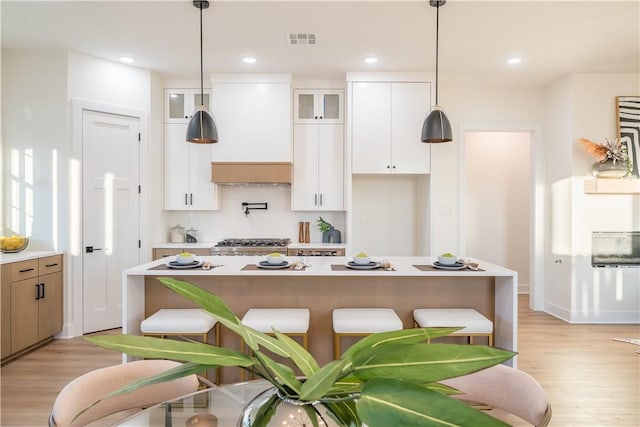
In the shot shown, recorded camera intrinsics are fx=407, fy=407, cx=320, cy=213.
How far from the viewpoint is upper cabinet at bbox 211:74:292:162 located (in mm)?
4641

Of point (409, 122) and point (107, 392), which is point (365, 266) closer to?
point (107, 392)

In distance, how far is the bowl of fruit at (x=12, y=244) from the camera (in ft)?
11.9

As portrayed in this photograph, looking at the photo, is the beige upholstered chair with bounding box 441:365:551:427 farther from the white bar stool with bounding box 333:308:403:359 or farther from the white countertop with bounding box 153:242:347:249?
the white countertop with bounding box 153:242:347:249

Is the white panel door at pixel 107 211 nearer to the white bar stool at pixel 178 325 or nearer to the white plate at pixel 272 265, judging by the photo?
the white bar stool at pixel 178 325

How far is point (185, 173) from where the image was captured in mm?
4840

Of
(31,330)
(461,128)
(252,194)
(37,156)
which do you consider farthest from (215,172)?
(461,128)

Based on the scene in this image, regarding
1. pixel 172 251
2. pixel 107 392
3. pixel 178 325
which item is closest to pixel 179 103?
pixel 172 251

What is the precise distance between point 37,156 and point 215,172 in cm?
170

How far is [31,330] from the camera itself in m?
3.53

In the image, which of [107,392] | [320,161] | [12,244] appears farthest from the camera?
[320,161]

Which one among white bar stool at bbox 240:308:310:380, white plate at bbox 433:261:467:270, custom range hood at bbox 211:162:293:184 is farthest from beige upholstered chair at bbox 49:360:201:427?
custom range hood at bbox 211:162:293:184

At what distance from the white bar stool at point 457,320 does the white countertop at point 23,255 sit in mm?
3229

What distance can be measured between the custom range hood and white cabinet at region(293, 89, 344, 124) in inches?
26.5

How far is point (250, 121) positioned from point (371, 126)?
4.53ft
